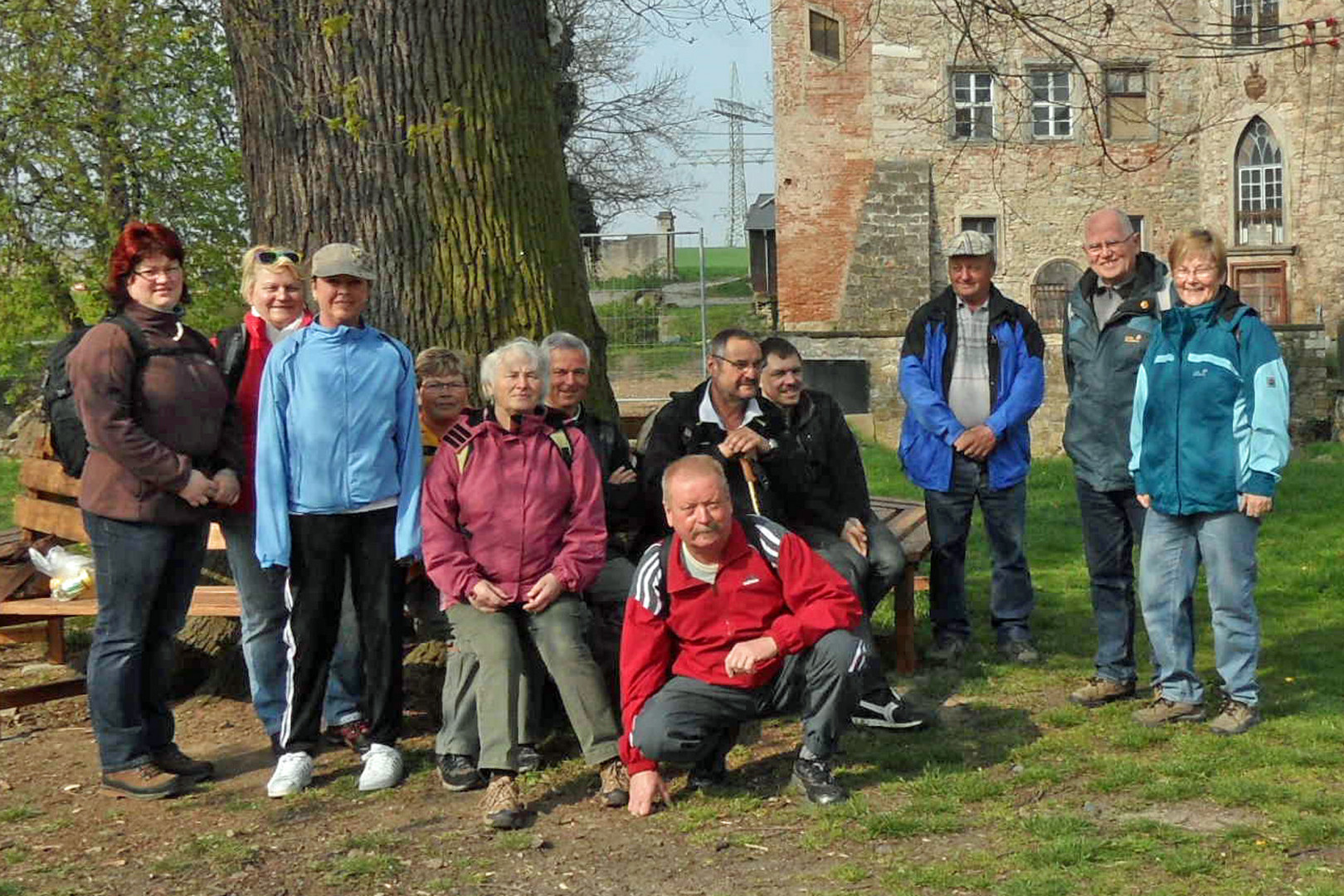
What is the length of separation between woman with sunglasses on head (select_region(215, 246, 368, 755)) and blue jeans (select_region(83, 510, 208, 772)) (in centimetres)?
21

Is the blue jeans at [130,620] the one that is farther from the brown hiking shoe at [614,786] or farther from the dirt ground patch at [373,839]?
the brown hiking shoe at [614,786]

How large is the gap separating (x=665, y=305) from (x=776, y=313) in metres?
15.7

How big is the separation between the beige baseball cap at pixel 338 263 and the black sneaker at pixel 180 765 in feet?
5.85

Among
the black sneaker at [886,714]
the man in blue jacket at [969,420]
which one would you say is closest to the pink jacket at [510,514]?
→ the black sneaker at [886,714]

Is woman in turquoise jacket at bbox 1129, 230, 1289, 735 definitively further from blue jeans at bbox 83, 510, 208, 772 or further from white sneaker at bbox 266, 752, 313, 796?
blue jeans at bbox 83, 510, 208, 772

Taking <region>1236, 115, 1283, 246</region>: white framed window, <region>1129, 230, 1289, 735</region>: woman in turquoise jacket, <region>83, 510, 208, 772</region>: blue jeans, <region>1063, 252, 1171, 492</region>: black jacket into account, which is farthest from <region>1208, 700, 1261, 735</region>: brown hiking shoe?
<region>1236, 115, 1283, 246</region>: white framed window

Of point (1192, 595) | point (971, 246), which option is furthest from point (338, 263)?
point (1192, 595)

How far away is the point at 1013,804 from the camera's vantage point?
5074 mm

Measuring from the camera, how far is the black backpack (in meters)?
5.40

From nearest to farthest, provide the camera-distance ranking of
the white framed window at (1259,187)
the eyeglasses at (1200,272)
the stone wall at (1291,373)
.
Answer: the eyeglasses at (1200,272)
the stone wall at (1291,373)
the white framed window at (1259,187)

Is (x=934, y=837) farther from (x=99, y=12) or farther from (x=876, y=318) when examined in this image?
(x=876, y=318)

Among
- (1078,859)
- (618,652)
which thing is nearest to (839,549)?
(618,652)

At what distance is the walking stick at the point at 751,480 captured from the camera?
5.99 m

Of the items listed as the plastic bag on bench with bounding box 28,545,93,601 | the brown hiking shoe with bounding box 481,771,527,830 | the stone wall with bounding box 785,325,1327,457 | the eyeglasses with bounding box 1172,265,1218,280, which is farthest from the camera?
the stone wall with bounding box 785,325,1327,457
